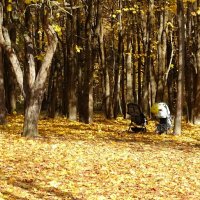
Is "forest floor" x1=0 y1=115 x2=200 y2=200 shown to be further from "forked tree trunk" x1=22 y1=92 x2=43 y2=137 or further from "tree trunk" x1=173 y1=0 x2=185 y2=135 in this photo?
"tree trunk" x1=173 y1=0 x2=185 y2=135

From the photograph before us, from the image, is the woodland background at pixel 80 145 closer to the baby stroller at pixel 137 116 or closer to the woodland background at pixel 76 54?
the woodland background at pixel 76 54

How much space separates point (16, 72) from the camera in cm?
1450

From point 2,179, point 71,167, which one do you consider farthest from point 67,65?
point 2,179

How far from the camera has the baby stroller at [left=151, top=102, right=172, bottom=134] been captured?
56.9 feet

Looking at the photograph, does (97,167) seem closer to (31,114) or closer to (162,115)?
(31,114)

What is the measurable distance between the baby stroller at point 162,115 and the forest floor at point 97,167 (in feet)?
3.13

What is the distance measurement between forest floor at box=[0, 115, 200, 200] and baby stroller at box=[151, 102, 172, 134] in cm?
96

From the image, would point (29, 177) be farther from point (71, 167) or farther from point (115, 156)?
point (115, 156)

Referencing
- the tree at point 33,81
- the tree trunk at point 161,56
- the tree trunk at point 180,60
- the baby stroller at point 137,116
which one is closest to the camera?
the tree at point 33,81

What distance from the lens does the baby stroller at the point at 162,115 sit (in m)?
17.3

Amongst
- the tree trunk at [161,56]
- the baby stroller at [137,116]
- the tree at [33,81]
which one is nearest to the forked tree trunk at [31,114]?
the tree at [33,81]

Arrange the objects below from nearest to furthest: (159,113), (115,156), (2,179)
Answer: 1. (2,179)
2. (115,156)
3. (159,113)

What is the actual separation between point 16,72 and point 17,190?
22.7 feet

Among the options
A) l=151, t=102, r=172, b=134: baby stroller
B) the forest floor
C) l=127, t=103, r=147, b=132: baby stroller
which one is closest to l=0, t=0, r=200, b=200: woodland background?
the forest floor
